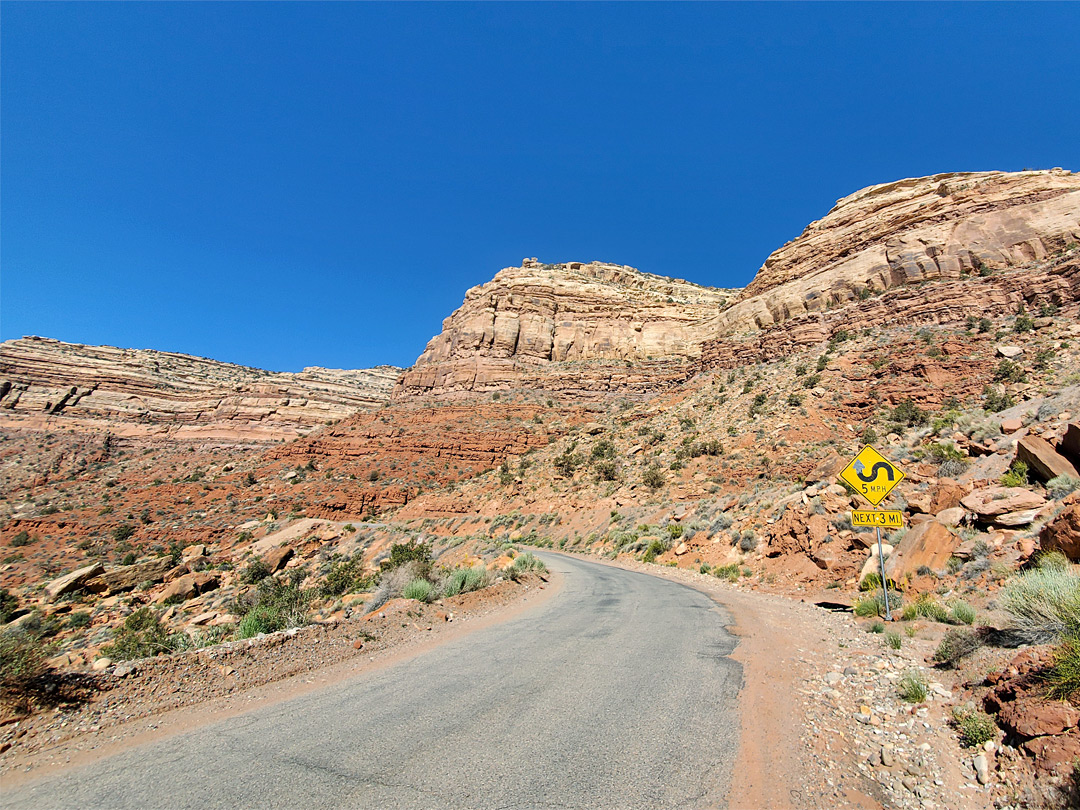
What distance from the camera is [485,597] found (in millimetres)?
10453

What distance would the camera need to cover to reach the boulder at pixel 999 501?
8.79m

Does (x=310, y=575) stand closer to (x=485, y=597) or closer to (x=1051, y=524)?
(x=485, y=597)

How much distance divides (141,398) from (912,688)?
3603 inches

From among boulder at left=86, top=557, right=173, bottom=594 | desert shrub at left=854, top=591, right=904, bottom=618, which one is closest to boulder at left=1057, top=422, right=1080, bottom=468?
desert shrub at left=854, top=591, right=904, bottom=618

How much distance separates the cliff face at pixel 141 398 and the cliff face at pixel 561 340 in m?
21.0

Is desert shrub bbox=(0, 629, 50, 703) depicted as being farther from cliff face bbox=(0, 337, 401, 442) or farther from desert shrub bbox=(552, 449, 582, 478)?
cliff face bbox=(0, 337, 401, 442)

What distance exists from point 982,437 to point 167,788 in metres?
19.4

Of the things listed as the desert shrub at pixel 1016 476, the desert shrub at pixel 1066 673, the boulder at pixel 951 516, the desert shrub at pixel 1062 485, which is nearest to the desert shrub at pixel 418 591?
the desert shrub at pixel 1066 673

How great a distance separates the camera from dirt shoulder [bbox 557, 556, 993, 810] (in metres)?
3.28

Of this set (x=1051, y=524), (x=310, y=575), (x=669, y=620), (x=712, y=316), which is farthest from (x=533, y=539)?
(x=712, y=316)

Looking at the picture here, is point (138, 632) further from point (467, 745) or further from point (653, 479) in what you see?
point (653, 479)

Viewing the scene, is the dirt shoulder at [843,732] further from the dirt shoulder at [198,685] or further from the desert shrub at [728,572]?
the desert shrub at [728,572]

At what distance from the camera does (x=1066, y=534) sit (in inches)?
259

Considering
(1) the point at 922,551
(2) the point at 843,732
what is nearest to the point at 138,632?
(2) the point at 843,732
